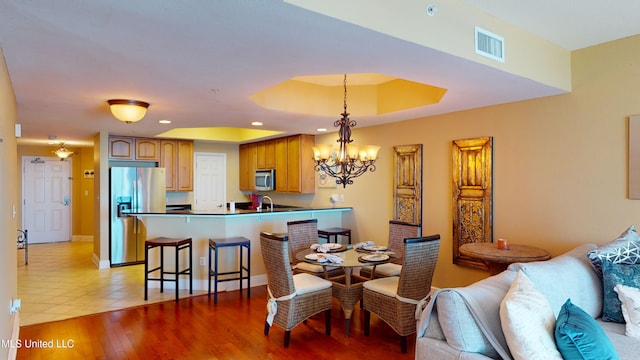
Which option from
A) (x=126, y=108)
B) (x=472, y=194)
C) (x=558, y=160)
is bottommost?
(x=472, y=194)

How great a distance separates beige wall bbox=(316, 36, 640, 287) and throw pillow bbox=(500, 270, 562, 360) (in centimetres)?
Result: 190

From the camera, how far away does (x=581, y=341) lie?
5.16 ft

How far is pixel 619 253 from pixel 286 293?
2436mm

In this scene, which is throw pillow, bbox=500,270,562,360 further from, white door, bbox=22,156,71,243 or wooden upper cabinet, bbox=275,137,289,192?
white door, bbox=22,156,71,243

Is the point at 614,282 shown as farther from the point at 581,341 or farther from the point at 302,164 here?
the point at 302,164

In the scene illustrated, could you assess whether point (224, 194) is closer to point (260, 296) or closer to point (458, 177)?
point (260, 296)

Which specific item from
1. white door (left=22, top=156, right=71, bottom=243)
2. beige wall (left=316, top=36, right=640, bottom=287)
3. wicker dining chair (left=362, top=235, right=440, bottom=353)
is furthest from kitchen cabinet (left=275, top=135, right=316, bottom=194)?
white door (left=22, top=156, right=71, bottom=243)

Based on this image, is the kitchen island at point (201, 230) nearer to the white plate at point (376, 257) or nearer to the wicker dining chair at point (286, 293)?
the wicker dining chair at point (286, 293)

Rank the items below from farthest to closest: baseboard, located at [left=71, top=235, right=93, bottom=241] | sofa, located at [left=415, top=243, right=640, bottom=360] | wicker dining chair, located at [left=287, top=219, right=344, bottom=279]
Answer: baseboard, located at [left=71, top=235, right=93, bottom=241] < wicker dining chair, located at [left=287, top=219, right=344, bottom=279] < sofa, located at [left=415, top=243, right=640, bottom=360]

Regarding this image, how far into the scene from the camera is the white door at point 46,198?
8516 millimetres

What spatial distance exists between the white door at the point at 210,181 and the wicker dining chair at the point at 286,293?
4521 mm

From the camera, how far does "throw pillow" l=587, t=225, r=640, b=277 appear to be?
244 centimetres

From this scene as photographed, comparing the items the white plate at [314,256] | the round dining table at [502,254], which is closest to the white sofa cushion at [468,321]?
the round dining table at [502,254]

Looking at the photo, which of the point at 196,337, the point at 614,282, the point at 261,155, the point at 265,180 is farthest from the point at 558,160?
the point at 261,155
